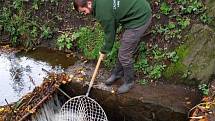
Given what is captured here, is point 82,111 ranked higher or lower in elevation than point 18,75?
lower

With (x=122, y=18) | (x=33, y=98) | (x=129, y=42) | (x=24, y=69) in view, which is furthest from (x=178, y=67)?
(x=24, y=69)

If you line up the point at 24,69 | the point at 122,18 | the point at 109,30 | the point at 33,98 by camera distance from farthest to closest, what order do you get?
the point at 24,69, the point at 33,98, the point at 122,18, the point at 109,30

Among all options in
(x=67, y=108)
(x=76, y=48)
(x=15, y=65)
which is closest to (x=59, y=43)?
(x=76, y=48)

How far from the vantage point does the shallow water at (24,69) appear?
7.10 m

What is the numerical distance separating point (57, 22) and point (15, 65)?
1.37 m

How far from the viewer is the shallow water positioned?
7102mm

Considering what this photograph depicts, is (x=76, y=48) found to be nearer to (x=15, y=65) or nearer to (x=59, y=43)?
(x=59, y=43)

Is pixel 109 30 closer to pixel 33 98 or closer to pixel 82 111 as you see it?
pixel 82 111

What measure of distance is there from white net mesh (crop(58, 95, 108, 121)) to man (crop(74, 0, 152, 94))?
2.66 ft

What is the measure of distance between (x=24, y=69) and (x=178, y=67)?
2.96 m

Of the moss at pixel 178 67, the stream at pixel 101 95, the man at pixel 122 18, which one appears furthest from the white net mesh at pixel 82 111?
the moss at pixel 178 67

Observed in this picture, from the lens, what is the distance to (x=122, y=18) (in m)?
5.86

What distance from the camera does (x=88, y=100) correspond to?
21.5 ft

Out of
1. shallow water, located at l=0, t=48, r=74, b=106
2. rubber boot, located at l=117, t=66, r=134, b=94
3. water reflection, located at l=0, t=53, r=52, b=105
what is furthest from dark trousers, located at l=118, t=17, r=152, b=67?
water reflection, located at l=0, t=53, r=52, b=105
